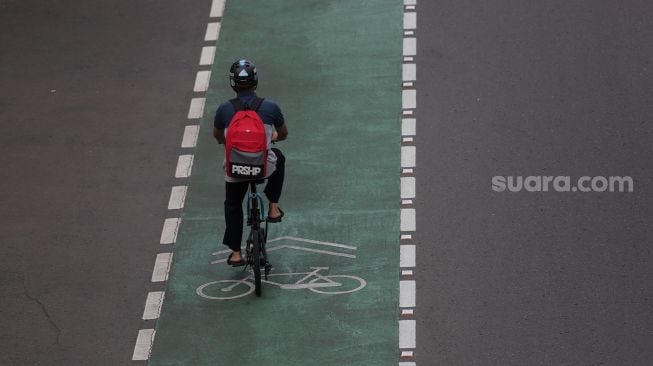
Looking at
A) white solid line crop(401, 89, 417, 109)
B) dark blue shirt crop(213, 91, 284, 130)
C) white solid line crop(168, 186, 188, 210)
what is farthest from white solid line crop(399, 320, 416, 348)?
white solid line crop(401, 89, 417, 109)

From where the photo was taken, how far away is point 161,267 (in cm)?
1616

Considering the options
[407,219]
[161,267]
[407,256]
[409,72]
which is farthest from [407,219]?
[409,72]

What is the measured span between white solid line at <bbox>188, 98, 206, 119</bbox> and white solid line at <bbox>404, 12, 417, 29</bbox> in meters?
3.15

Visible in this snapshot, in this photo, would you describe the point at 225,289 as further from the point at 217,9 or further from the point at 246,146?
the point at 217,9

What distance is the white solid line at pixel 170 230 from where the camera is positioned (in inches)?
653

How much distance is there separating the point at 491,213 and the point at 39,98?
6321 millimetres

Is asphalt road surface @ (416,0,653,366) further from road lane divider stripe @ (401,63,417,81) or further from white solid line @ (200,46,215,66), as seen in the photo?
white solid line @ (200,46,215,66)

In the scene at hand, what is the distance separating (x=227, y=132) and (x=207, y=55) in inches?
222

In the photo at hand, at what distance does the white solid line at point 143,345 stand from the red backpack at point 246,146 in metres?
1.79

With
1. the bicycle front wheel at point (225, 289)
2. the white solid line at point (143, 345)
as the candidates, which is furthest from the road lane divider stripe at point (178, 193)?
the bicycle front wheel at point (225, 289)

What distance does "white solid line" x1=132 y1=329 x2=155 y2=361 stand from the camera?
48.6 feet

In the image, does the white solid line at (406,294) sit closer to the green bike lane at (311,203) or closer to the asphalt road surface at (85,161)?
the green bike lane at (311,203)

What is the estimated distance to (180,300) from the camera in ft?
51.3

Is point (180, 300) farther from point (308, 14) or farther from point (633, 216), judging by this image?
point (308, 14)
